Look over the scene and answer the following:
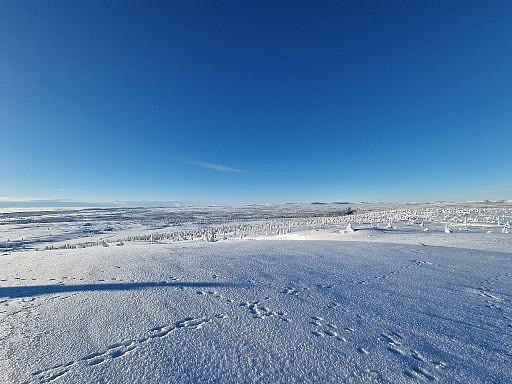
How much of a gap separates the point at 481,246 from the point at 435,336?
11800mm

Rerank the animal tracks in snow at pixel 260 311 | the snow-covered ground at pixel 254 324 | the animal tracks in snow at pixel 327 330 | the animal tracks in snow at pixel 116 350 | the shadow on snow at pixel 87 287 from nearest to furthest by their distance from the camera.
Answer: the animal tracks in snow at pixel 116 350
the snow-covered ground at pixel 254 324
the animal tracks in snow at pixel 327 330
the animal tracks in snow at pixel 260 311
the shadow on snow at pixel 87 287

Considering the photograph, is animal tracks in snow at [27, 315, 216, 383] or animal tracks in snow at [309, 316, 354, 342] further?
animal tracks in snow at [309, 316, 354, 342]

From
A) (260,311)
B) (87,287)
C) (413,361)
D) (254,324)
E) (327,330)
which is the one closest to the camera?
(413,361)

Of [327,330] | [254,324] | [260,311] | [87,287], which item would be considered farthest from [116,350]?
[87,287]

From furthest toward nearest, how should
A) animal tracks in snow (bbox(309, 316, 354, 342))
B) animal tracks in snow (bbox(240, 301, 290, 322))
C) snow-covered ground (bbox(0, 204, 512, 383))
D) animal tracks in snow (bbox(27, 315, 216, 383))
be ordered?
animal tracks in snow (bbox(240, 301, 290, 322))
animal tracks in snow (bbox(309, 316, 354, 342))
snow-covered ground (bbox(0, 204, 512, 383))
animal tracks in snow (bbox(27, 315, 216, 383))

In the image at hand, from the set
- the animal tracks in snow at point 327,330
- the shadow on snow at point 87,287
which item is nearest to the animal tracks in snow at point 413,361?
the animal tracks in snow at point 327,330

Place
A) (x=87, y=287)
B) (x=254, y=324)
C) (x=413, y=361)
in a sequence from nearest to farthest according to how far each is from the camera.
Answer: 1. (x=413, y=361)
2. (x=254, y=324)
3. (x=87, y=287)

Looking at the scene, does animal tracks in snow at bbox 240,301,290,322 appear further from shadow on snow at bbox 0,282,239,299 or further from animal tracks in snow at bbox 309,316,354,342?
shadow on snow at bbox 0,282,239,299

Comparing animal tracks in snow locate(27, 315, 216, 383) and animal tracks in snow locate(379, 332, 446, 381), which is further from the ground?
animal tracks in snow locate(27, 315, 216, 383)

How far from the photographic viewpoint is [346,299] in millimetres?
4832

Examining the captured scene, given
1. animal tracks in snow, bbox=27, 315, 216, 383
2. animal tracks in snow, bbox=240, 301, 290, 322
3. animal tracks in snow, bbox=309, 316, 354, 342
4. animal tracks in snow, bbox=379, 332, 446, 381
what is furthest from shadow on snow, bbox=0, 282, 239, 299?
animal tracks in snow, bbox=379, 332, 446, 381

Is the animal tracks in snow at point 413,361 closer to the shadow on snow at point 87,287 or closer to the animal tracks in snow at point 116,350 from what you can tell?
the animal tracks in snow at point 116,350

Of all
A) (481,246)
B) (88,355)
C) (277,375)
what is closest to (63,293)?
(88,355)

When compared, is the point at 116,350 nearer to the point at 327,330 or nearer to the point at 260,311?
the point at 260,311
